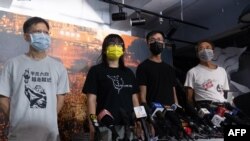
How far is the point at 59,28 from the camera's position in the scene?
324cm

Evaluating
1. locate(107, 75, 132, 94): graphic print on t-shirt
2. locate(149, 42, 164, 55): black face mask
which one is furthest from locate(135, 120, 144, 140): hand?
locate(149, 42, 164, 55): black face mask

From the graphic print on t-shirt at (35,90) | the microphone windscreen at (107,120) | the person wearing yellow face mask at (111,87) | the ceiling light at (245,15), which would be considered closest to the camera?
the microphone windscreen at (107,120)

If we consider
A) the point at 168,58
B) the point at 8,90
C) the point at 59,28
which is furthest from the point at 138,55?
the point at 8,90

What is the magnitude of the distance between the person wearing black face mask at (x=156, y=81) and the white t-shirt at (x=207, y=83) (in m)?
0.35

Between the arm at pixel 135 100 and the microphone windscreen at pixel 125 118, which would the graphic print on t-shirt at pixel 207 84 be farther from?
the microphone windscreen at pixel 125 118

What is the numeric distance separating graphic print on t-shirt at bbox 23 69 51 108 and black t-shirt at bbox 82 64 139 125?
0.33 metres

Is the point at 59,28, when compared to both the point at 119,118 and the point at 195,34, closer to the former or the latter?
the point at 119,118

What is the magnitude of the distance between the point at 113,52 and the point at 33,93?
0.73 meters

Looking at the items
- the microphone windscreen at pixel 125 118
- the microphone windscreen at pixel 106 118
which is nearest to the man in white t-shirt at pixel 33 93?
the microphone windscreen at pixel 106 118

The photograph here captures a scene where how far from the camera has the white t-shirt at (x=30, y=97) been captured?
6.73 ft

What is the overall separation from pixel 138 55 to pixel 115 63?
143 cm

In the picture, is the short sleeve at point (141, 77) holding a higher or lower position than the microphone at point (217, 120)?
higher

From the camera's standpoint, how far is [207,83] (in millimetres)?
2984

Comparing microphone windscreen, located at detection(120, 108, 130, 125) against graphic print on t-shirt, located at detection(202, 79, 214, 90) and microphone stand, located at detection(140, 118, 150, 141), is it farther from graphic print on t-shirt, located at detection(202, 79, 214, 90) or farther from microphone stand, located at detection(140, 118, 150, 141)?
graphic print on t-shirt, located at detection(202, 79, 214, 90)
